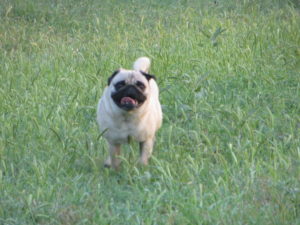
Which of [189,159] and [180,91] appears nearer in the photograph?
[189,159]

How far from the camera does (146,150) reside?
22.4 feet

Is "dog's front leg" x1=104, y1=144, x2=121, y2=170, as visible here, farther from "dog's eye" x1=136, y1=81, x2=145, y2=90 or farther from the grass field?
"dog's eye" x1=136, y1=81, x2=145, y2=90

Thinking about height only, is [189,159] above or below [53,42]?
above

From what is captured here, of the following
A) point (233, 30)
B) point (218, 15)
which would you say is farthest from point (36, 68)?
point (218, 15)

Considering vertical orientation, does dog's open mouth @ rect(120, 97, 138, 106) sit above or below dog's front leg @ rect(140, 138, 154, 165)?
above

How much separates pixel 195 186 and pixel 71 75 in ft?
12.2

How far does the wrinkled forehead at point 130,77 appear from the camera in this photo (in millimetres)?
6602

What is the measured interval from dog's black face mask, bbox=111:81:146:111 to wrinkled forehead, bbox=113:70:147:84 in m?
0.05

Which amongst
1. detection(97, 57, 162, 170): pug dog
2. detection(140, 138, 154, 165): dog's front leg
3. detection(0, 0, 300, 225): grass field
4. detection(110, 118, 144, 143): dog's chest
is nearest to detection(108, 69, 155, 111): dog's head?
detection(97, 57, 162, 170): pug dog

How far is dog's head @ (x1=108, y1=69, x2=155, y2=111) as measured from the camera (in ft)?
21.3

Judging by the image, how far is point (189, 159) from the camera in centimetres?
670

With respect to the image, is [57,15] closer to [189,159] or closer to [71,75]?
[71,75]

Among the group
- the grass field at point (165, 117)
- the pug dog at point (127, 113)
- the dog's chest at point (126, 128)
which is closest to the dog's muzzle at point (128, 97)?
the pug dog at point (127, 113)

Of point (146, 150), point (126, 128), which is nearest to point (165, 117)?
point (146, 150)
